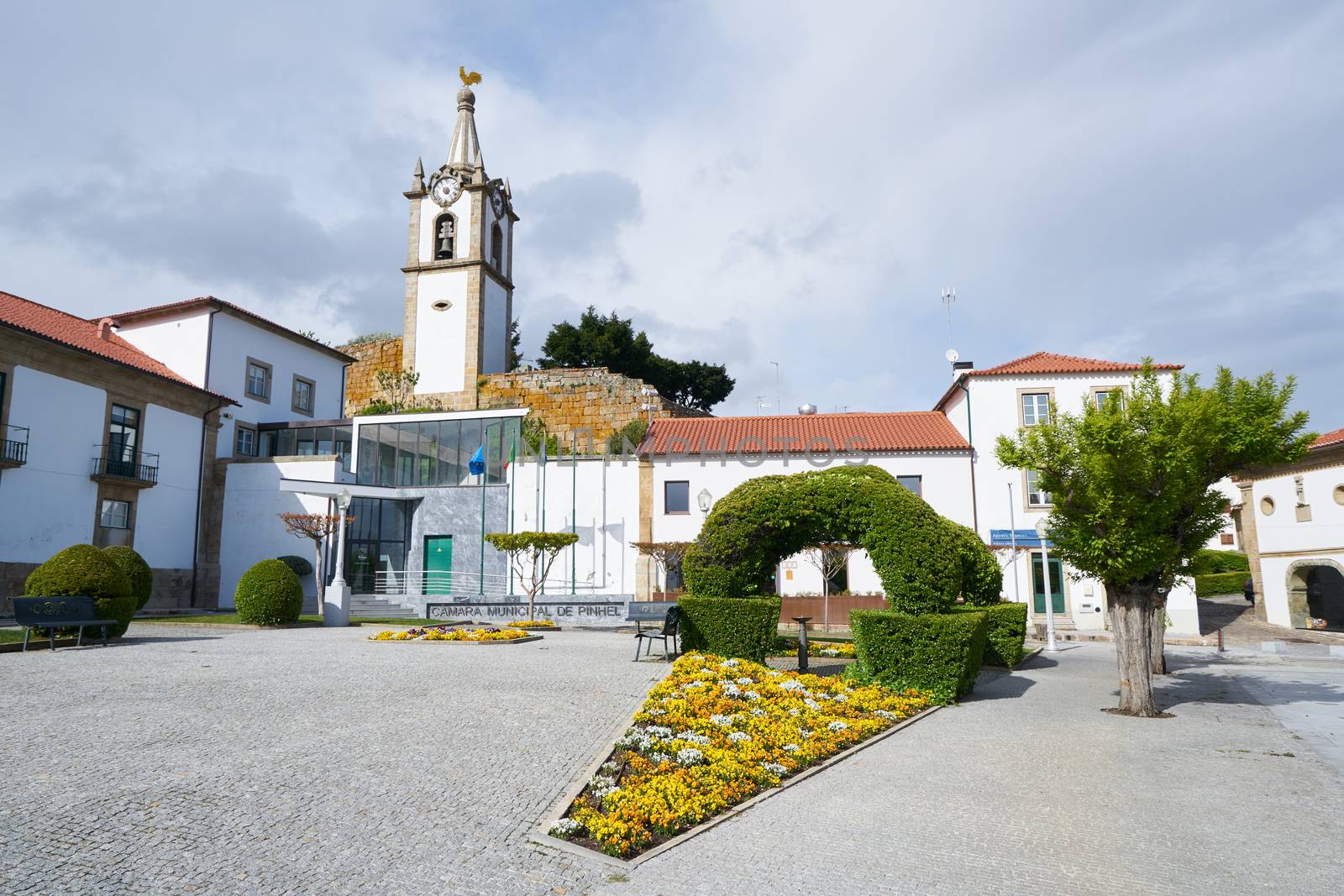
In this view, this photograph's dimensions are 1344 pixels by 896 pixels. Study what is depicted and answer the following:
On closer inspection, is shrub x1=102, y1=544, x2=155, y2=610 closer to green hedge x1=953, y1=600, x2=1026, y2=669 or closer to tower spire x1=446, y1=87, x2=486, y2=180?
green hedge x1=953, y1=600, x2=1026, y2=669

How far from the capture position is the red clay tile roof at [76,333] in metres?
25.0

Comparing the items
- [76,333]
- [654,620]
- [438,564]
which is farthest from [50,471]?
[654,620]

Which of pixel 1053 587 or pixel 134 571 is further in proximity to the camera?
pixel 1053 587

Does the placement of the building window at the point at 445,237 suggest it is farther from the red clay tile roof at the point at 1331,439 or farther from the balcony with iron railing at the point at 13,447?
the red clay tile roof at the point at 1331,439

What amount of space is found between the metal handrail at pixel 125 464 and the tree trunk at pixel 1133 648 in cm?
2824

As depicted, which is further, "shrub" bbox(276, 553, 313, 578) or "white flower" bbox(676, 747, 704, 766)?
"shrub" bbox(276, 553, 313, 578)

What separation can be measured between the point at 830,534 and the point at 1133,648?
4.09 m

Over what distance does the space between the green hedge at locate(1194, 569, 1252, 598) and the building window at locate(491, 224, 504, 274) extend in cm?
A: 3659

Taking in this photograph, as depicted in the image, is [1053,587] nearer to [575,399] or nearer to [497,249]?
[575,399]

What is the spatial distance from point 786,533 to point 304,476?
2447 cm

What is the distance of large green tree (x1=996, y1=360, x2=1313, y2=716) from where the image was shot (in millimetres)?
10000

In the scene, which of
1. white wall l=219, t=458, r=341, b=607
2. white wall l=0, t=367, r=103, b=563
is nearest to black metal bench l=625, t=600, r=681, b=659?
white wall l=0, t=367, r=103, b=563

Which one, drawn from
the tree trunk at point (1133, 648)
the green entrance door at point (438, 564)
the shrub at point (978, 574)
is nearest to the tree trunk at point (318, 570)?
the green entrance door at point (438, 564)

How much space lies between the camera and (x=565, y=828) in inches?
205
